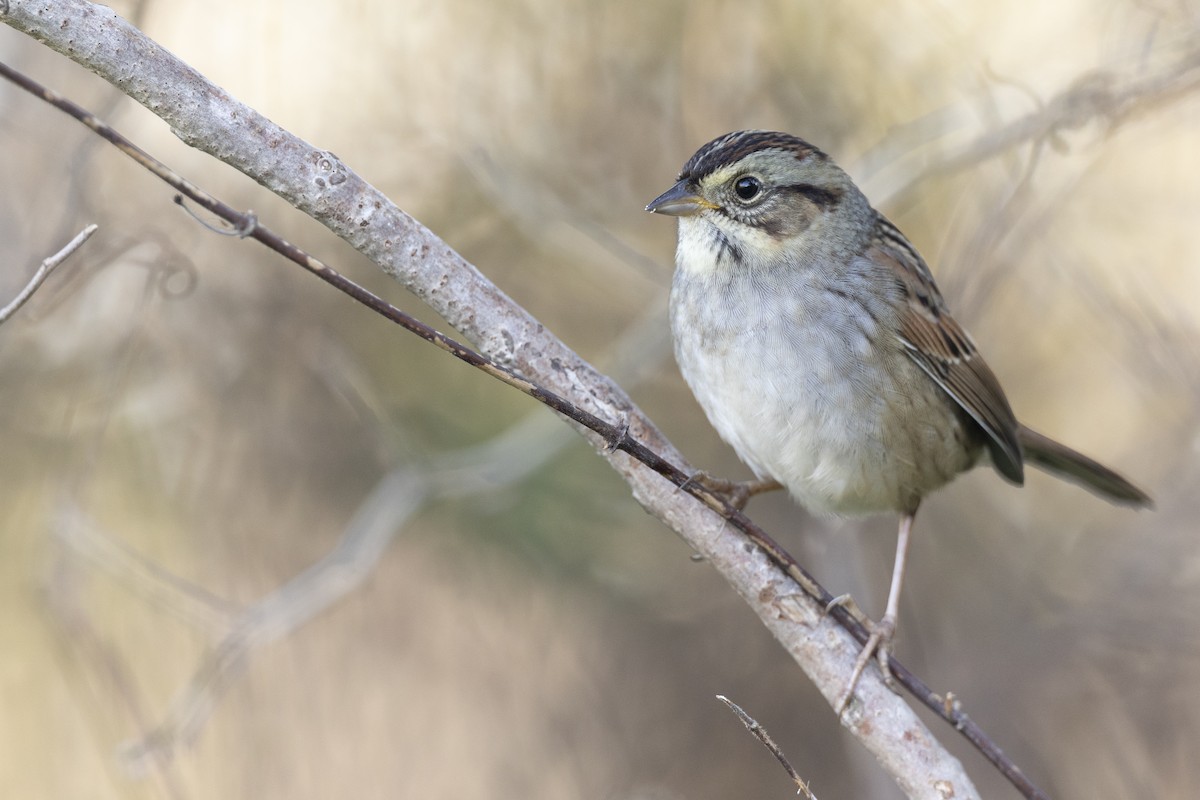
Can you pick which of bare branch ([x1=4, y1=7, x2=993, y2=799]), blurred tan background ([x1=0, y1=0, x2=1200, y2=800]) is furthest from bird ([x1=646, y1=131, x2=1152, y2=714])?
blurred tan background ([x1=0, y1=0, x2=1200, y2=800])

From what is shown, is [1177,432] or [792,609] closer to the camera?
[792,609]

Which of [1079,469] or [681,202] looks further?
[1079,469]

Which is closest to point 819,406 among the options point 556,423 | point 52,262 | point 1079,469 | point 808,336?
point 808,336

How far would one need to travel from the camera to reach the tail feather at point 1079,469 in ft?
11.1

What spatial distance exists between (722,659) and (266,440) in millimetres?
1973

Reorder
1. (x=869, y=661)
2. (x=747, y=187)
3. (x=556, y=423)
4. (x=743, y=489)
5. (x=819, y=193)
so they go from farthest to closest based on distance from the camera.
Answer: (x=556, y=423)
(x=743, y=489)
(x=819, y=193)
(x=747, y=187)
(x=869, y=661)

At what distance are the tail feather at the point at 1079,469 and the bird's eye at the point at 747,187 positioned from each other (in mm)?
1129

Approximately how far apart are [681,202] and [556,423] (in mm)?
1271

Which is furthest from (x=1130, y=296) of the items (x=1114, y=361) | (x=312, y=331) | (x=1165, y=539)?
(x=312, y=331)

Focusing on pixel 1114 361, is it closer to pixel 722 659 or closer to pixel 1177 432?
pixel 1177 432

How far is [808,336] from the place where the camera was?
2789 millimetres

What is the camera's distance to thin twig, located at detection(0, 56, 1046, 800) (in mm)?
1544

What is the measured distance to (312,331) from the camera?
165 inches

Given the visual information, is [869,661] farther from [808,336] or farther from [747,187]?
[747,187]
